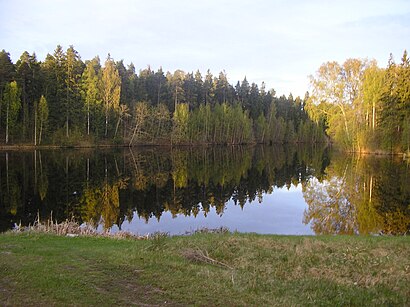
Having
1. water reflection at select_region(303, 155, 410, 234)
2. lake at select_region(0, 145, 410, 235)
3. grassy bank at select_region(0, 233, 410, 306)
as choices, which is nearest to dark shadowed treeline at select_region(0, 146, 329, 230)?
lake at select_region(0, 145, 410, 235)

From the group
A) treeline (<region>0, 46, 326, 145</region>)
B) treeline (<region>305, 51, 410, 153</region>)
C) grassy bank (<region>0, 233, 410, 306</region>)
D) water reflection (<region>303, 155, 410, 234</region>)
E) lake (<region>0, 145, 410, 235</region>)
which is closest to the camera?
grassy bank (<region>0, 233, 410, 306</region>)

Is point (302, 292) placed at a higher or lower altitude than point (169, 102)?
lower

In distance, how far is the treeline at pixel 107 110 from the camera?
59.0m

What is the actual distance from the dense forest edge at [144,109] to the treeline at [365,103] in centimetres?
13

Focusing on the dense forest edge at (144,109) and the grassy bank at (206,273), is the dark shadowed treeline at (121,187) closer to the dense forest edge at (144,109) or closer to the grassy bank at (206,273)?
the grassy bank at (206,273)

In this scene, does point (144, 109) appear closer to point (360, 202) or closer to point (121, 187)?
point (121, 187)

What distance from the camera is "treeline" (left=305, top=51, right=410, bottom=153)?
1939 inches

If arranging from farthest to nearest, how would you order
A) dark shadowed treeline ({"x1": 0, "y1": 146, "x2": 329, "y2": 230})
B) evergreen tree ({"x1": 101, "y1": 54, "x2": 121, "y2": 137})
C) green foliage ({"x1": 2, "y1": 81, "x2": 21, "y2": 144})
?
evergreen tree ({"x1": 101, "y1": 54, "x2": 121, "y2": 137}) < green foliage ({"x1": 2, "y1": 81, "x2": 21, "y2": 144}) < dark shadowed treeline ({"x1": 0, "y1": 146, "x2": 329, "y2": 230})

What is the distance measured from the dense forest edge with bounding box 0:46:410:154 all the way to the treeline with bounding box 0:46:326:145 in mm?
162

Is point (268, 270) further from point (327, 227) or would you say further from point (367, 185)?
point (367, 185)

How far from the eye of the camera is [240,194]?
26984 mm

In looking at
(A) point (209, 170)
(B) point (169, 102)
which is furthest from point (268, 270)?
(B) point (169, 102)

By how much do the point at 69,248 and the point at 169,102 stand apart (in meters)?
81.4

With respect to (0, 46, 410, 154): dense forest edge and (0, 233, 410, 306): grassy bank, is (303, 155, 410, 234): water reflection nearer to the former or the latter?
(0, 233, 410, 306): grassy bank
